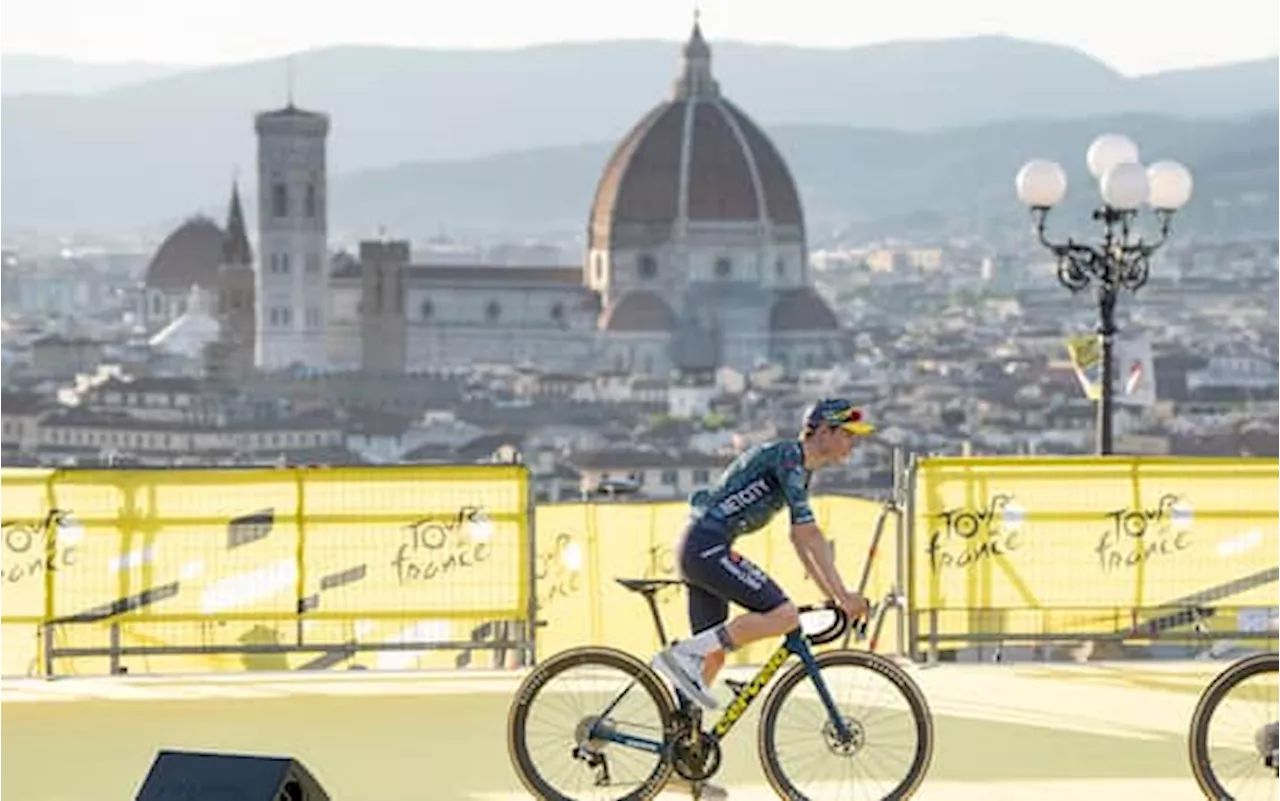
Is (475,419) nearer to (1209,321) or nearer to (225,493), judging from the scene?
(1209,321)

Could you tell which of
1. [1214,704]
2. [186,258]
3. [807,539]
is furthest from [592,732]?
[186,258]

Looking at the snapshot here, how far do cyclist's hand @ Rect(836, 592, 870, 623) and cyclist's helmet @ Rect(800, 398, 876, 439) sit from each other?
0.99 feet

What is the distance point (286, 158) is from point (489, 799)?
129653 millimetres

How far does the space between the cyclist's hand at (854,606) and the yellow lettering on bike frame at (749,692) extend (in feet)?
0.43

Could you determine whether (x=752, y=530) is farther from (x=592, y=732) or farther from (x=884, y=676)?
(x=592, y=732)

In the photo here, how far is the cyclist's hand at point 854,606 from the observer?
549cm

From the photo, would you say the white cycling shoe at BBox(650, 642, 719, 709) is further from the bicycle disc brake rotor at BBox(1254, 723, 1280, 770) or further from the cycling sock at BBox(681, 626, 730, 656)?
the bicycle disc brake rotor at BBox(1254, 723, 1280, 770)

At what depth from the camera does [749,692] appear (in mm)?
5504

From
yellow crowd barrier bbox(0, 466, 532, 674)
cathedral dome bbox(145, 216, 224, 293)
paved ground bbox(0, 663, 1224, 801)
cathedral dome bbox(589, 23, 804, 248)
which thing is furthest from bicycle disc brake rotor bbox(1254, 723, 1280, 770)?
cathedral dome bbox(145, 216, 224, 293)

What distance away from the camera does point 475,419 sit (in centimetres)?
10862

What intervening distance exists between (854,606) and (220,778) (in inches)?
65.0

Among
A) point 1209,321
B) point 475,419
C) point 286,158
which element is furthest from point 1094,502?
point 1209,321

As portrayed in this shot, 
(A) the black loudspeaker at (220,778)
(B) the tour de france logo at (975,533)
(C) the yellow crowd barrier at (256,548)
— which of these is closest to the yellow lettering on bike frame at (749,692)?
(A) the black loudspeaker at (220,778)

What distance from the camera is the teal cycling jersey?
5.47 metres
